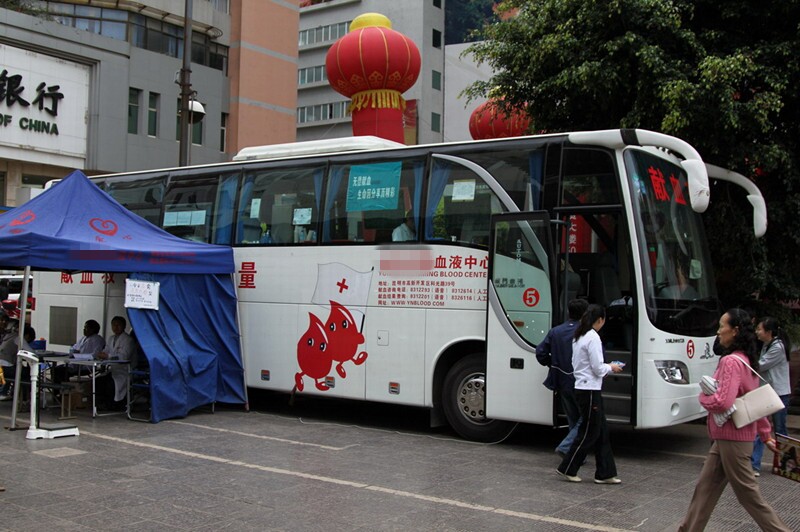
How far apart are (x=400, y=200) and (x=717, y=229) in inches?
187

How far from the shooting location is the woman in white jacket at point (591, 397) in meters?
7.40

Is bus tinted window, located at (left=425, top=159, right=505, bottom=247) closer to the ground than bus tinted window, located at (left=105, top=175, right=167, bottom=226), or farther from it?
closer to the ground

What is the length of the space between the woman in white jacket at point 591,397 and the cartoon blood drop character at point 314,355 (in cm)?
437

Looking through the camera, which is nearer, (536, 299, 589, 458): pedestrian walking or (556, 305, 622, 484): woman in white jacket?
Result: (556, 305, 622, 484): woman in white jacket

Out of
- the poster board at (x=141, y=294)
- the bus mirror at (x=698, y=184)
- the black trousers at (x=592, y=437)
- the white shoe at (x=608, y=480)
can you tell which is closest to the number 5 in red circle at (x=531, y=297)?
the black trousers at (x=592, y=437)

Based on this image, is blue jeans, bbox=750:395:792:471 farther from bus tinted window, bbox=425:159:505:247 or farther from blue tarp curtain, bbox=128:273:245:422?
blue tarp curtain, bbox=128:273:245:422

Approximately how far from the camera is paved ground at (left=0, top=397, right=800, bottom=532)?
244 inches

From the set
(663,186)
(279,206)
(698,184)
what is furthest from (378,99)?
(698,184)

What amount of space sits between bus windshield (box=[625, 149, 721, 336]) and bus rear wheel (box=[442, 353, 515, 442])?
2257 millimetres

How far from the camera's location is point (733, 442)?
17.0 ft

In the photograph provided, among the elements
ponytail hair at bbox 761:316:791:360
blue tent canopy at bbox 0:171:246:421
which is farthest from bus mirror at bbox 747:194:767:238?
blue tent canopy at bbox 0:171:246:421

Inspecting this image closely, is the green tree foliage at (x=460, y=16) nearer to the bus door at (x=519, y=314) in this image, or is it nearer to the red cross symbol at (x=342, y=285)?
the red cross symbol at (x=342, y=285)

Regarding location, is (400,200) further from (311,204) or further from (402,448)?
(402,448)

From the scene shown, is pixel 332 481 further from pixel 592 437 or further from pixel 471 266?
pixel 471 266
